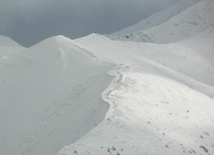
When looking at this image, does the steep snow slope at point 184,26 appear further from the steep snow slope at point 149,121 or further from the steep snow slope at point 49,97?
the steep snow slope at point 49,97

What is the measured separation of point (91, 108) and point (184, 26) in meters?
118

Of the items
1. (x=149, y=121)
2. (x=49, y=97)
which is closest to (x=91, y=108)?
(x=149, y=121)

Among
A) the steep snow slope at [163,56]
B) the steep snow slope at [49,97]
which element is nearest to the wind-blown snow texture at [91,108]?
the steep snow slope at [49,97]

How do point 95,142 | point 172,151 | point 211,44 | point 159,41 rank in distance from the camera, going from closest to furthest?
point 95,142
point 172,151
point 211,44
point 159,41

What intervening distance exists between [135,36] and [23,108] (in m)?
119

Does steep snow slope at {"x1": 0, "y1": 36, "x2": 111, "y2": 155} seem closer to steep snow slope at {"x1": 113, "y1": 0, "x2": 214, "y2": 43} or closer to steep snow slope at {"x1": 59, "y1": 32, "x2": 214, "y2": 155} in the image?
steep snow slope at {"x1": 59, "y1": 32, "x2": 214, "y2": 155}

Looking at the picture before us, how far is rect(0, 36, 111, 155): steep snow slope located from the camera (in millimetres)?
22406

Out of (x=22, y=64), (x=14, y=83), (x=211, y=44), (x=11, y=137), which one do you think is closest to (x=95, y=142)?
(x=11, y=137)

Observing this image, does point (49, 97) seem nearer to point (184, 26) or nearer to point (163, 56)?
point (163, 56)

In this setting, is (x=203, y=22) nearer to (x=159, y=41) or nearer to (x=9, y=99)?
(x=159, y=41)

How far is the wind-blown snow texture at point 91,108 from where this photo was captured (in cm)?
1797

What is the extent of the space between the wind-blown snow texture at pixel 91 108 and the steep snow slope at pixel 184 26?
276ft

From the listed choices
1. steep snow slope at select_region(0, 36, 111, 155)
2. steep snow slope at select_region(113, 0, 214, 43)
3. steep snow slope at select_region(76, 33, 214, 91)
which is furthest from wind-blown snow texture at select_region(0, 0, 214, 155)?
steep snow slope at select_region(113, 0, 214, 43)

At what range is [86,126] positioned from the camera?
19812 millimetres
